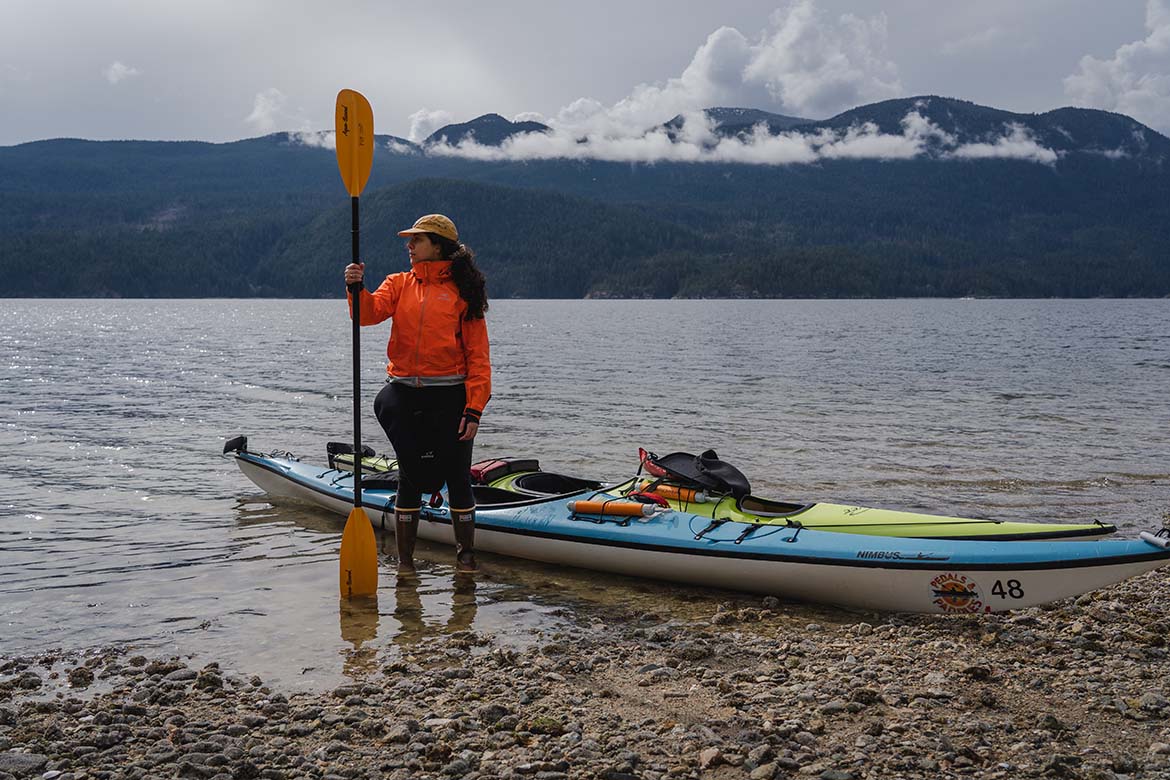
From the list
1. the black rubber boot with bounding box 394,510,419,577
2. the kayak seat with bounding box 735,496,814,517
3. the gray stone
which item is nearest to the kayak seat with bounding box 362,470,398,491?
the black rubber boot with bounding box 394,510,419,577

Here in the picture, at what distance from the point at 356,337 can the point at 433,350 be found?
0.55 m

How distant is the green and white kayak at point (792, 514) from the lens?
6.32m

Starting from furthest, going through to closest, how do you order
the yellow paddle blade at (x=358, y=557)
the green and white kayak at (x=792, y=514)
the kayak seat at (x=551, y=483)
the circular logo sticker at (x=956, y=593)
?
the kayak seat at (x=551, y=483), the yellow paddle blade at (x=358, y=557), the green and white kayak at (x=792, y=514), the circular logo sticker at (x=956, y=593)

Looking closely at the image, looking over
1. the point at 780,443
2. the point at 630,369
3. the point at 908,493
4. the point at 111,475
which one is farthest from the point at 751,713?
the point at 630,369

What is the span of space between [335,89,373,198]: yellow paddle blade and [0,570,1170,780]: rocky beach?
11.9 feet

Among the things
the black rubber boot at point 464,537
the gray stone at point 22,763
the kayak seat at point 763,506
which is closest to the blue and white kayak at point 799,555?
the kayak seat at point 763,506

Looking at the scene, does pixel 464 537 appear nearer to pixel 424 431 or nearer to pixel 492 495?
pixel 424 431

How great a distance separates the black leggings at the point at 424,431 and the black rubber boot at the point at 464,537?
55 cm

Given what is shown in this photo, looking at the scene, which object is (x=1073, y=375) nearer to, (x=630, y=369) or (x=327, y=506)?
(x=630, y=369)

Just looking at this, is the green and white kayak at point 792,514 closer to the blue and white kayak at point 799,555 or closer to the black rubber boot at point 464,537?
the blue and white kayak at point 799,555

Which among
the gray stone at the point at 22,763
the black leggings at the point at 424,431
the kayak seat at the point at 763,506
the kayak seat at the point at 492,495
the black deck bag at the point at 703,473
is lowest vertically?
the gray stone at the point at 22,763

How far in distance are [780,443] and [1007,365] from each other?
23.5 meters

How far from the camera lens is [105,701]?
4926 millimetres

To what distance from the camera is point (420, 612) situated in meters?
6.75
